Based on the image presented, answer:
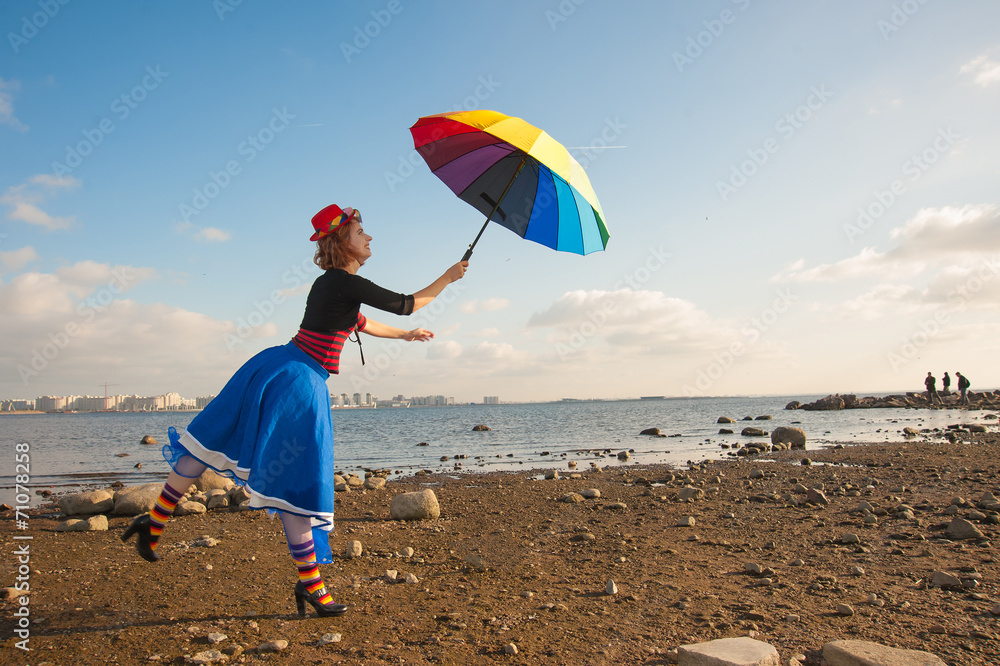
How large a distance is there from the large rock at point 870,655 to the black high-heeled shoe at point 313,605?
9.87 ft

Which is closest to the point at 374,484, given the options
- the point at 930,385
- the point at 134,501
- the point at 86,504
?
the point at 134,501

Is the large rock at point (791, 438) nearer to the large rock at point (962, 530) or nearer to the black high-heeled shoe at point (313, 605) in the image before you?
the large rock at point (962, 530)

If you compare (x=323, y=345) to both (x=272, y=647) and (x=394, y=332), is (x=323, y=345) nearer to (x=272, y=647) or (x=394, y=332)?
(x=394, y=332)

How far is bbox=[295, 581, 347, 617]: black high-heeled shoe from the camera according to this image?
12.4ft

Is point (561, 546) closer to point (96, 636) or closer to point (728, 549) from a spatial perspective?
point (728, 549)

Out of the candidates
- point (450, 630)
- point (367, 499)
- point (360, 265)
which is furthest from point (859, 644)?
point (367, 499)

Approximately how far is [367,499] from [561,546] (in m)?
4.39

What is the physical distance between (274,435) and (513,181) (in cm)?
284

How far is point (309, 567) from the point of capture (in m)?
3.75

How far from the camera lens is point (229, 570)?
16.3 feet

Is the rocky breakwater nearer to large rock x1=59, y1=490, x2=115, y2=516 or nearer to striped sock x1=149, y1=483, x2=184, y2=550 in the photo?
large rock x1=59, y1=490, x2=115, y2=516

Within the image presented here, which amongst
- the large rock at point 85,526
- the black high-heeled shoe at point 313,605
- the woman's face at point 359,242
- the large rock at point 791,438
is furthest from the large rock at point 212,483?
the large rock at point 791,438

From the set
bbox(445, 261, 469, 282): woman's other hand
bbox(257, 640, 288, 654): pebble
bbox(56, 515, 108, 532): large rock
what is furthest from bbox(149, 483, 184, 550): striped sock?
bbox(56, 515, 108, 532): large rock

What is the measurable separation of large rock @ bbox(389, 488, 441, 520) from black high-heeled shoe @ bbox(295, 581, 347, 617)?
3.77m
